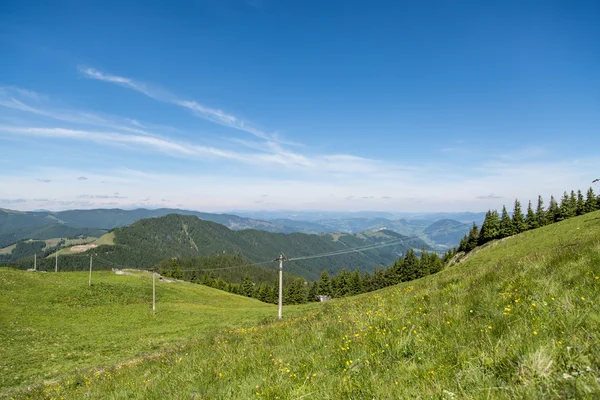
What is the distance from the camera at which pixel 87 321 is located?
125 ft

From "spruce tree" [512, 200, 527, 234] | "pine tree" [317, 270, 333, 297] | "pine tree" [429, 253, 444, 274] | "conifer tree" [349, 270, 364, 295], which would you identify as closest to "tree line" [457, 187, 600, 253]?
"spruce tree" [512, 200, 527, 234]

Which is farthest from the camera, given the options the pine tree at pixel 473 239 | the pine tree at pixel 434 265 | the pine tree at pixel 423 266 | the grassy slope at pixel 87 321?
the pine tree at pixel 434 265

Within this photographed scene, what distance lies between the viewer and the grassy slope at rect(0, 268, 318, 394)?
70.7 feet

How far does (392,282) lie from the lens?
88.0 meters

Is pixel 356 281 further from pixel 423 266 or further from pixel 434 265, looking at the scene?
pixel 434 265

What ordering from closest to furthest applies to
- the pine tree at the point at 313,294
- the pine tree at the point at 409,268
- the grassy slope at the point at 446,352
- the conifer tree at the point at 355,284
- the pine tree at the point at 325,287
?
the grassy slope at the point at 446,352 → the pine tree at the point at 409,268 → the conifer tree at the point at 355,284 → the pine tree at the point at 325,287 → the pine tree at the point at 313,294

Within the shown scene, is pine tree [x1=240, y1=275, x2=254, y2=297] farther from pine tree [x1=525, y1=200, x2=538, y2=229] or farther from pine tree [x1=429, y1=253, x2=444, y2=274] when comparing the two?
pine tree [x1=525, y1=200, x2=538, y2=229]

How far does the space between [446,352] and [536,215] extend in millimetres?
89544

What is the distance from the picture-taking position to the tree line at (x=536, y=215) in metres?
67.6

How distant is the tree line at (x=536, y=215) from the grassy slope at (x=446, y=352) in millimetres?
76318

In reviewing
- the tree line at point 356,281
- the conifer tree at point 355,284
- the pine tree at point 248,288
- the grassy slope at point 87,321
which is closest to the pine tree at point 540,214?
the tree line at point 356,281

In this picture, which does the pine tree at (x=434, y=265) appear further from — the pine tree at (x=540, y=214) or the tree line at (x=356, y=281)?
the pine tree at (x=540, y=214)

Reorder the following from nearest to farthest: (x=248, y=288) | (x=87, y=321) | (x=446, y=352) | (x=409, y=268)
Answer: (x=446, y=352) < (x=87, y=321) < (x=409, y=268) < (x=248, y=288)

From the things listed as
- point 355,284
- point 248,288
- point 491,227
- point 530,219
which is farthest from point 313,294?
point 530,219
